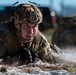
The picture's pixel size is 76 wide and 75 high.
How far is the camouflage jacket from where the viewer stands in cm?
780

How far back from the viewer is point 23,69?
6738 millimetres

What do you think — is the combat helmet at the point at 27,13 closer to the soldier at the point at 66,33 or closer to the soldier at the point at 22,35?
the soldier at the point at 22,35

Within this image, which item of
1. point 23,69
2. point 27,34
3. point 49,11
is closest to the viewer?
point 23,69

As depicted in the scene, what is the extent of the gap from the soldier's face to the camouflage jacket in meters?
0.26

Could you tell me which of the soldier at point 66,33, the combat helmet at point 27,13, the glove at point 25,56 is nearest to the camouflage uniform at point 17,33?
the combat helmet at point 27,13

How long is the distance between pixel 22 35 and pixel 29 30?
23 cm

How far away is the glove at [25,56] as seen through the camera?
301 inches

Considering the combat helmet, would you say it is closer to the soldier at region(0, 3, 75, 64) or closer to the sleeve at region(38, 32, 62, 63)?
the soldier at region(0, 3, 75, 64)

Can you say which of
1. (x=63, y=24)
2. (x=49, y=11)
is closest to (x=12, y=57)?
(x=63, y=24)

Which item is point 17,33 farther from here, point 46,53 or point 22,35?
point 46,53

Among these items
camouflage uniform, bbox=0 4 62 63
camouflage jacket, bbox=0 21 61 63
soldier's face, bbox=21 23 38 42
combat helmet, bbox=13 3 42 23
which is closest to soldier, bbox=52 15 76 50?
camouflage jacket, bbox=0 21 61 63

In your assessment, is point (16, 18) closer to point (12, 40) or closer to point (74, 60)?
point (12, 40)

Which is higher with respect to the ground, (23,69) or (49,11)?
(23,69)

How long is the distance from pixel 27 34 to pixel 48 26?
75.5 feet
